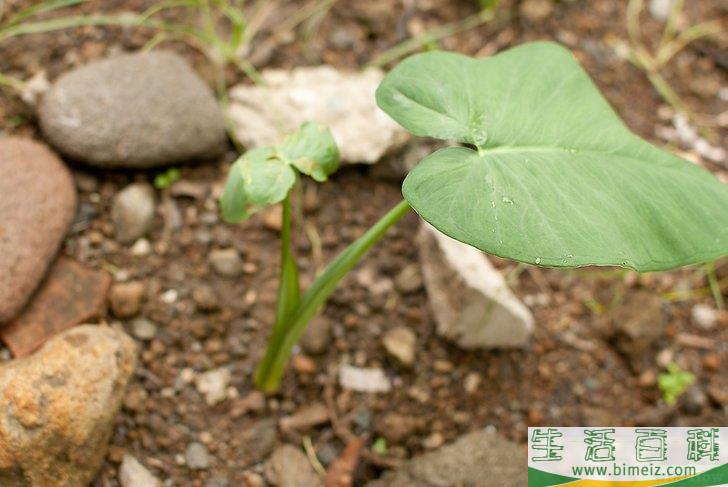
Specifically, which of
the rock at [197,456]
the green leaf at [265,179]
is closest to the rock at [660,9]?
the green leaf at [265,179]

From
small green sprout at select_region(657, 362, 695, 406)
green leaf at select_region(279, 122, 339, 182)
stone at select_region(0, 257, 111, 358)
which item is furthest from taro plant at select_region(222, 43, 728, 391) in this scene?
small green sprout at select_region(657, 362, 695, 406)

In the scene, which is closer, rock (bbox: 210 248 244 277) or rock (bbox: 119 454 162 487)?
rock (bbox: 119 454 162 487)

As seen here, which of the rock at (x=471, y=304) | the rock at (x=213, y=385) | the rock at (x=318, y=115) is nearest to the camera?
the rock at (x=213, y=385)

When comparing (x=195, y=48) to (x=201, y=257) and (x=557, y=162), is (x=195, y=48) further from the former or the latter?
(x=557, y=162)

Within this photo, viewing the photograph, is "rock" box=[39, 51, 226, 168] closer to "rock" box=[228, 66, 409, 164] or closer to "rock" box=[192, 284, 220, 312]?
"rock" box=[228, 66, 409, 164]

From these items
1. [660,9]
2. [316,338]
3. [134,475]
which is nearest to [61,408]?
[134,475]

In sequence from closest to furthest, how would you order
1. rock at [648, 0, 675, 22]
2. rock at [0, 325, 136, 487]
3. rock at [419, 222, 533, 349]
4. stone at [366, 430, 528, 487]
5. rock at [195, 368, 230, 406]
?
rock at [0, 325, 136, 487]
stone at [366, 430, 528, 487]
rock at [195, 368, 230, 406]
rock at [419, 222, 533, 349]
rock at [648, 0, 675, 22]

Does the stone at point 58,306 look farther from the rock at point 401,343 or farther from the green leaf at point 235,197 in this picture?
the rock at point 401,343
